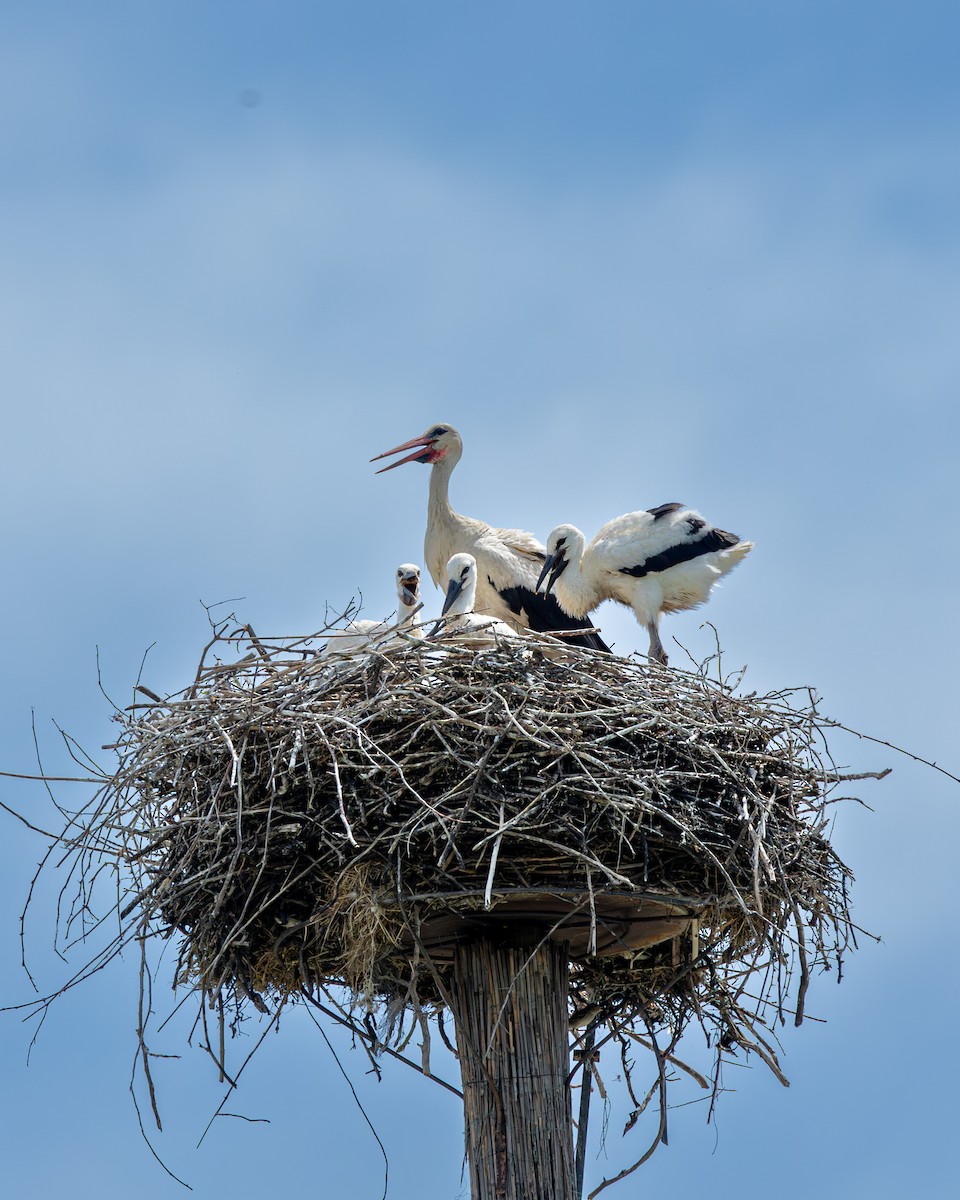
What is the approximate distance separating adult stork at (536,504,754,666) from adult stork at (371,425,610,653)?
0.17 metres

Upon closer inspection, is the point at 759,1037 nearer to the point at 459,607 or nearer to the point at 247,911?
the point at 247,911

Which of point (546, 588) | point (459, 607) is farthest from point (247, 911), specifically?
point (546, 588)

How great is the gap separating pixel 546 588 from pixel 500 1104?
4308mm

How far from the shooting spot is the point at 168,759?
570 centimetres

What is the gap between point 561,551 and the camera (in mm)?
9430

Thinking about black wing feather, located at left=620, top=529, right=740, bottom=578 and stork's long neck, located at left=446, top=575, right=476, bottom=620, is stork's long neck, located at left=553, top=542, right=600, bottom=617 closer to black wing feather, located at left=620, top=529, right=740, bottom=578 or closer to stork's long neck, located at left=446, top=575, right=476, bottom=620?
black wing feather, located at left=620, top=529, right=740, bottom=578

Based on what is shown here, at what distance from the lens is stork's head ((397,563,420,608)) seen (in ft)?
25.9

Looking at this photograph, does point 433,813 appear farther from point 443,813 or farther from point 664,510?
point 664,510

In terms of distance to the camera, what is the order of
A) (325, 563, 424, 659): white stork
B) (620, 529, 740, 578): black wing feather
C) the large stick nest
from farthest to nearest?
(620, 529, 740, 578): black wing feather → (325, 563, 424, 659): white stork → the large stick nest

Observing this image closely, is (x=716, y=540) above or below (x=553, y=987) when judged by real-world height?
above

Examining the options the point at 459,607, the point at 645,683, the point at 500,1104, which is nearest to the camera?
the point at 500,1104

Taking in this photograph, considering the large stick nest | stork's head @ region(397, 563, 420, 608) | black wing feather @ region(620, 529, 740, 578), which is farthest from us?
black wing feather @ region(620, 529, 740, 578)

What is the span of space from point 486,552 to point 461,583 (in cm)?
159

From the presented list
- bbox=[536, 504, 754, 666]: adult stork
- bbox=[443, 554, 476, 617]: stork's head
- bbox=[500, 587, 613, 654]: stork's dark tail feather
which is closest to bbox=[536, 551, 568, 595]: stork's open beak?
bbox=[536, 504, 754, 666]: adult stork
